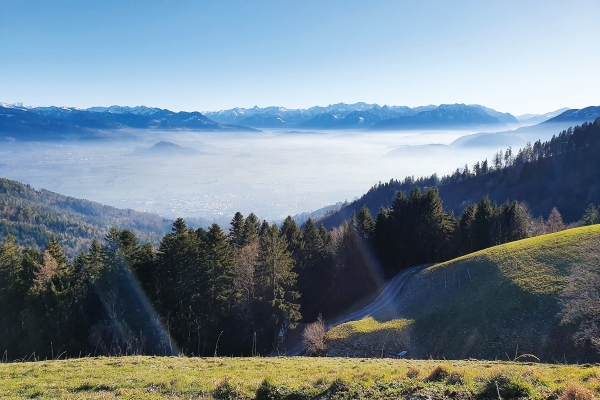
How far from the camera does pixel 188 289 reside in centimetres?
3312

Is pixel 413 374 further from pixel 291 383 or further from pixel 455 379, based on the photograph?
pixel 291 383

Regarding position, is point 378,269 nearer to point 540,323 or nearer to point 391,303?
point 391,303

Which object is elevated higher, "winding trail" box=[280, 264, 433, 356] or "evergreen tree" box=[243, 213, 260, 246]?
"evergreen tree" box=[243, 213, 260, 246]

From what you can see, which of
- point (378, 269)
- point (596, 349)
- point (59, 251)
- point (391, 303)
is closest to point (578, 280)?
point (596, 349)

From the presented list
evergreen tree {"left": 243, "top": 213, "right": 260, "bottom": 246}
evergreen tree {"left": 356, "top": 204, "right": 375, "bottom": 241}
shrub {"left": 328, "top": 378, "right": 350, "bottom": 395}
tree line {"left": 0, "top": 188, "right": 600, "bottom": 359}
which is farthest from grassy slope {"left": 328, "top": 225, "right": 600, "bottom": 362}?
evergreen tree {"left": 243, "top": 213, "right": 260, "bottom": 246}

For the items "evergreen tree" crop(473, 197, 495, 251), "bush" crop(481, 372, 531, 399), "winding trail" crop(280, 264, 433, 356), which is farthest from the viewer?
"evergreen tree" crop(473, 197, 495, 251)

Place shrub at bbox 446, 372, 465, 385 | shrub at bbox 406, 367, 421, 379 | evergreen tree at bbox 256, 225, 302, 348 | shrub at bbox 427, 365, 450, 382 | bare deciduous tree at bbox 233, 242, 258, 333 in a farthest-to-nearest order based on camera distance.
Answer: bare deciduous tree at bbox 233, 242, 258, 333 < evergreen tree at bbox 256, 225, 302, 348 < shrub at bbox 406, 367, 421, 379 < shrub at bbox 427, 365, 450, 382 < shrub at bbox 446, 372, 465, 385

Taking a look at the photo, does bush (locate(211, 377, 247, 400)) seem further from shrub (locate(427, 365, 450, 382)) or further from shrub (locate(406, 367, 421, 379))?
shrub (locate(427, 365, 450, 382))

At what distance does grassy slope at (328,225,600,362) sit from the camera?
23916 millimetres

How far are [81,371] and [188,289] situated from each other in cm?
1796

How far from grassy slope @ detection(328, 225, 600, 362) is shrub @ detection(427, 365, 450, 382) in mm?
12873

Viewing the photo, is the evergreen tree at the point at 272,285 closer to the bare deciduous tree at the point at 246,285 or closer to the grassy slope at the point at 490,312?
the bare deciduous tree at the point at 246,285

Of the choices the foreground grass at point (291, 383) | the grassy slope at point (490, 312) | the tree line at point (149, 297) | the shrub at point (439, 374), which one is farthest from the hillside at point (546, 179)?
the shrub at point (439, 374)

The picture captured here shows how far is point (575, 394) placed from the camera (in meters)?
8.54
